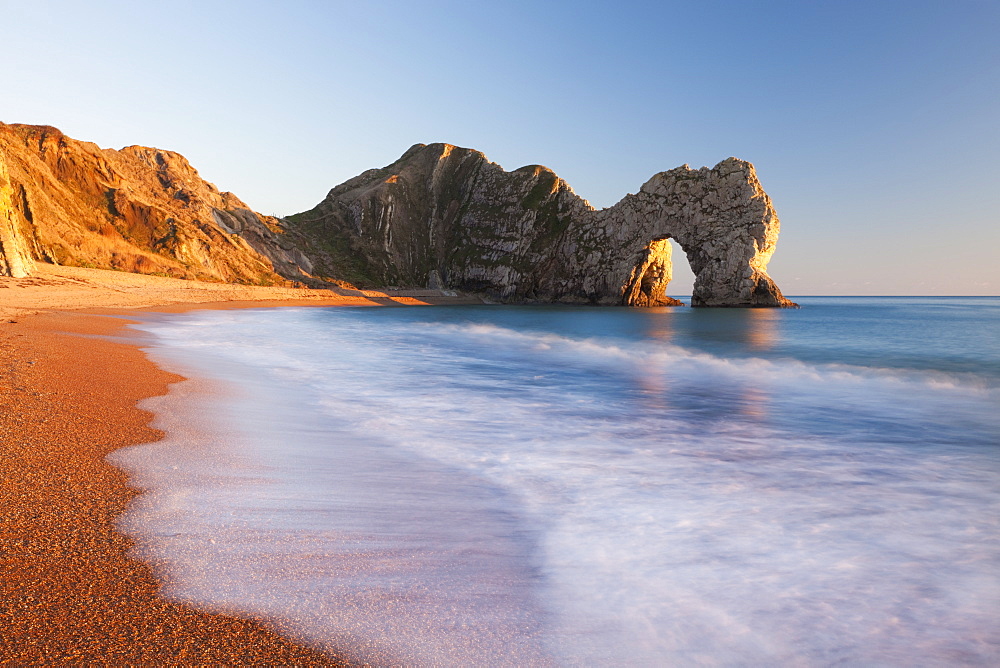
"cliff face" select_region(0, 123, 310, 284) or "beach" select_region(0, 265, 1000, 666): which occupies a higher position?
"cliff face" select_region(0, 123, 310, 284)

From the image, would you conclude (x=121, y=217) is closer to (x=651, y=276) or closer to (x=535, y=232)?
(x=535, y=232)

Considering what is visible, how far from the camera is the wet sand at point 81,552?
2.43m

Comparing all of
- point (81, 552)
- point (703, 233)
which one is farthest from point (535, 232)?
point (81, 552)

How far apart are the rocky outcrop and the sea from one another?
82.9m

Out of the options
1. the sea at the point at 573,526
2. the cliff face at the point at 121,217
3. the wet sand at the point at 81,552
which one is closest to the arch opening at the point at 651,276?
the cliff face at the point at 121,217

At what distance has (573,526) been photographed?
15.6 feet

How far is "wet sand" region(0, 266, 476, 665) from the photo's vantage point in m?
2.43

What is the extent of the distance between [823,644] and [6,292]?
40660 millimetres

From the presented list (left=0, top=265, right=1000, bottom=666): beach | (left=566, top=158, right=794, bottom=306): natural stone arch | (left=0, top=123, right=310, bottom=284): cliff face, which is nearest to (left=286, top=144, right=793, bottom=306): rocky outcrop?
(left=566, top=158, right=794, bottom=306): natural stone arch

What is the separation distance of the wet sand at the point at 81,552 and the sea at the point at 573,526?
178mm

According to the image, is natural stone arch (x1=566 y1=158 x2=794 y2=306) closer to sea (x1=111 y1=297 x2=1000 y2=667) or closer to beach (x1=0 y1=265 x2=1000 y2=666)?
sea (x1=111 y1=297 x2=1000 y2=667)

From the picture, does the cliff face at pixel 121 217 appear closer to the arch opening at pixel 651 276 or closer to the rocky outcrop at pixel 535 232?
the rocky outcrop at pixel 535 232

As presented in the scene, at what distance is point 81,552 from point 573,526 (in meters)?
3.65

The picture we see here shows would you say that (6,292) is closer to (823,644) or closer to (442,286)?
(823,644)
